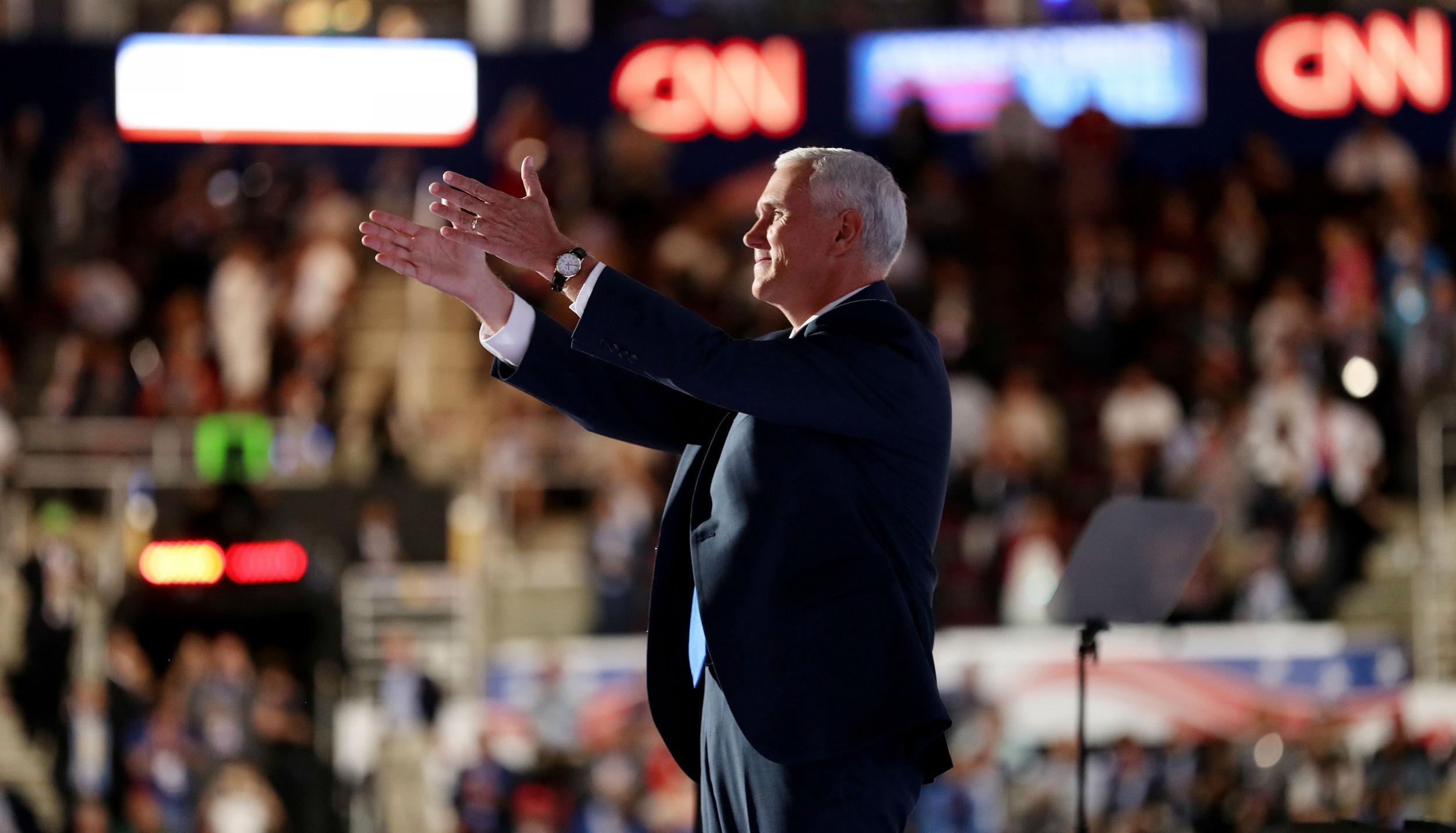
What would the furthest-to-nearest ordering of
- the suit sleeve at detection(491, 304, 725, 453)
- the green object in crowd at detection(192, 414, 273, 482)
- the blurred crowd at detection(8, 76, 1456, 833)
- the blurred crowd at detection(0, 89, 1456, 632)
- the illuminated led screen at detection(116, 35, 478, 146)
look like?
the illuminated led screen at detection(116, 35, 478, 146) → the blurred crowd at detection(0, 89, 1456, 632) → the green object in crowd at detection(192, 414, 273, 482) → the blurred crowd at detection(8, 76, 1456, 833) → the suit sleeve at detection(491, 304, 725, 453)

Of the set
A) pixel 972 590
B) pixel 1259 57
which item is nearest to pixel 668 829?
pixel 972 590

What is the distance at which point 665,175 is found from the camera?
1268 centimetres

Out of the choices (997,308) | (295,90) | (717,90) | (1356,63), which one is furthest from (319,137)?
(1356,63)

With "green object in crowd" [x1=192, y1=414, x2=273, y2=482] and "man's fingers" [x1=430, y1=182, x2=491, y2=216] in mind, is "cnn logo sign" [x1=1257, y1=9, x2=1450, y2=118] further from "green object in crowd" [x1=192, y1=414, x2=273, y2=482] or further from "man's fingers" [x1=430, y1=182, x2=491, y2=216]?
"man's fingers" [x1=430, y1=182, x2=491, y2=216]

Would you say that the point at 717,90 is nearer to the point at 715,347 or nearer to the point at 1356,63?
the point at 1356,63

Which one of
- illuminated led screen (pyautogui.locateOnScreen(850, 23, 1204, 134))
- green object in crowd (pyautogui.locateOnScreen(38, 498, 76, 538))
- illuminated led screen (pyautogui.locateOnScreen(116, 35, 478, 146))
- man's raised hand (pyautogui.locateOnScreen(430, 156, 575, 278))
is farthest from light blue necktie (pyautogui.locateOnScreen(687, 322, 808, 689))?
illuminated led screen (pyautogui.locateOnScreen(116, 35, 478, 146))

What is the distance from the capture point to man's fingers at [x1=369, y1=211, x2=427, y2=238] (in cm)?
243

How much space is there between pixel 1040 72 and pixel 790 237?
10587 millimetres

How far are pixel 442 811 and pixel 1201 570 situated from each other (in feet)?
14.0

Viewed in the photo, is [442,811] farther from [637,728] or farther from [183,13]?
[183,13]

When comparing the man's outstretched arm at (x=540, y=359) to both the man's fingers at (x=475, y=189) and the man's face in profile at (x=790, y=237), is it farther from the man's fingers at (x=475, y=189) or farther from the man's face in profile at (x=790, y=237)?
the man's face in profile at (x=790, y=237)

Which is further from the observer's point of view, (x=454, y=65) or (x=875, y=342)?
(x=454, y=65)

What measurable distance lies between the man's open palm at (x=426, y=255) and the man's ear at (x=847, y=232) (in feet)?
1.75

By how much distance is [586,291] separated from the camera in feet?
7.70
